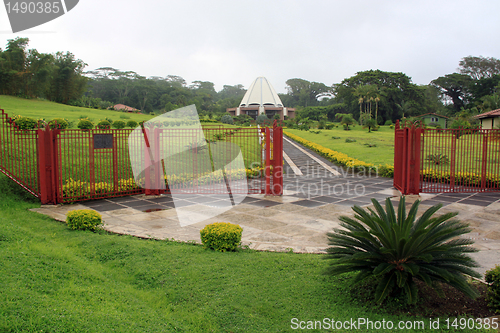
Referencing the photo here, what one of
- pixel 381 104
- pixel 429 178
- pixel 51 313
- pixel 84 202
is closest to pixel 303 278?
pixel 51 313

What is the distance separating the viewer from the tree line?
28.5 meters

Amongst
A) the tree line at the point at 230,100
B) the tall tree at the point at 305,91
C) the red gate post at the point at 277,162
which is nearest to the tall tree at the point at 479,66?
the tree line at the point at 230,100

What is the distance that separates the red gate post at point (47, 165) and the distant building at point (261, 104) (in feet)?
174

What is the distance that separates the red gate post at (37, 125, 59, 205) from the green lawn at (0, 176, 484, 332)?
3193 mm

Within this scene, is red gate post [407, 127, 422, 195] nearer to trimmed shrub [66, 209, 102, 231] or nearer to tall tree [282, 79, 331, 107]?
trimmed shrub [66, 209, 102, 231]

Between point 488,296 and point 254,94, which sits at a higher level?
point 254,94

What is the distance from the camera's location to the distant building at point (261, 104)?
61156 mm

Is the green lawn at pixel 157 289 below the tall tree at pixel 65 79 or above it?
below

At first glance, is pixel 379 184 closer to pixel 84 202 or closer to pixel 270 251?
pixel 270 251

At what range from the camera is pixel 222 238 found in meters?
4.31

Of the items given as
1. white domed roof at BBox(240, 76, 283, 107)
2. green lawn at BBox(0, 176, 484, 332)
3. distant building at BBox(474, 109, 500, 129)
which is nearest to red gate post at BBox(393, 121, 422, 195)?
green lawn at BBox(0, 176, 484, 332)

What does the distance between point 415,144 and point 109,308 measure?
7694 millimetres

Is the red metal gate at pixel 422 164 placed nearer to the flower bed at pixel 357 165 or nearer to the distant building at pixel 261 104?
the flower bed at pixel 357 165

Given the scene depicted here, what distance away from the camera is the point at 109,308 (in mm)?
2693
